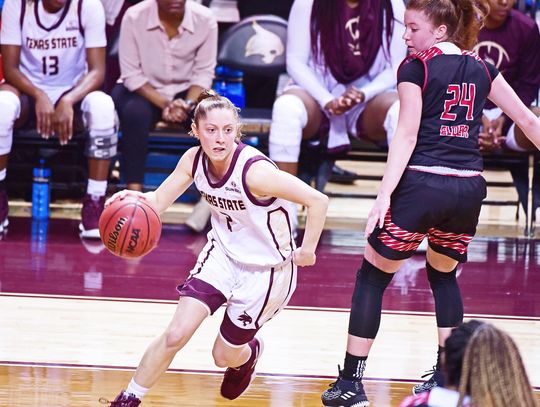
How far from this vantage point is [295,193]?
4.09 meters

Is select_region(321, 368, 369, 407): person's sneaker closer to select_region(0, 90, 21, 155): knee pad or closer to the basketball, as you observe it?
the basketball

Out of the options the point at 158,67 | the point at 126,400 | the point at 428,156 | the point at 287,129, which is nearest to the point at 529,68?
the point at 287,129

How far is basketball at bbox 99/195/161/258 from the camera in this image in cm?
420

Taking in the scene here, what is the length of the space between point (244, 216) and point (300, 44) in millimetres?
3466

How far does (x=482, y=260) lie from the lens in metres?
7.09

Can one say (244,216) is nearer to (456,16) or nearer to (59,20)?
(456,16)

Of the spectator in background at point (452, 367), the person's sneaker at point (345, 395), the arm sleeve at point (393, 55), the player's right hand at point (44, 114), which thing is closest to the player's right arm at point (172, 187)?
the person's sneaker at point (345, 395)

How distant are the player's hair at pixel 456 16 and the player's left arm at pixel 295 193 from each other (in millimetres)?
825

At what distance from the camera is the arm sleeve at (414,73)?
4.21 metres

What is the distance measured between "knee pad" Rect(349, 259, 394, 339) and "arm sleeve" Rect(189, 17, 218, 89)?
359 cm

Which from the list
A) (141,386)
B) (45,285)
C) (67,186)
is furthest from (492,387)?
(67,186)

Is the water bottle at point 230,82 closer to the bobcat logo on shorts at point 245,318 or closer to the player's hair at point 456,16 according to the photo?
the player's hair at point 456,16

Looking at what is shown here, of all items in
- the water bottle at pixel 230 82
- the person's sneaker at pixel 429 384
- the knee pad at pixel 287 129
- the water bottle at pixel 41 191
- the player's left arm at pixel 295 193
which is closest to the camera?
the player's left arm at pixel 295 193

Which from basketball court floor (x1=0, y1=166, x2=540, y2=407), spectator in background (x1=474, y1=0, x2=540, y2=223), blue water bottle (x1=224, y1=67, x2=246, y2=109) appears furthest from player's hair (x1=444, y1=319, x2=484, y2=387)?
blue water bottle (x1=224, y1=67, x2=246, y2=109)
